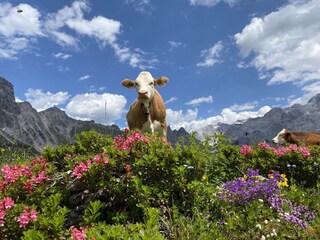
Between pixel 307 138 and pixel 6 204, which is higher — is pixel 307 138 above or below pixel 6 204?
above

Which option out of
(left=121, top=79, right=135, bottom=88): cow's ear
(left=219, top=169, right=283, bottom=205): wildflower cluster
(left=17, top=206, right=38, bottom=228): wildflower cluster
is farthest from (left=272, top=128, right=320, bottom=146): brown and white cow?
(left=17, top=206, right=38, bottom=228): wildflower cluster

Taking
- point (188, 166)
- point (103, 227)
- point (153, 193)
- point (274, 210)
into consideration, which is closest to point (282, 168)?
point (274, 210)

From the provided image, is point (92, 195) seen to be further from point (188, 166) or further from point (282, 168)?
point (282, 168)

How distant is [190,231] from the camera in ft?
17.1

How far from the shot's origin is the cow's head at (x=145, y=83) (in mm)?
13301

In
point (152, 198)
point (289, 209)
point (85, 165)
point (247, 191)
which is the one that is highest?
point (85, 165)

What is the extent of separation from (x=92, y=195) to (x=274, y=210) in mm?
3347

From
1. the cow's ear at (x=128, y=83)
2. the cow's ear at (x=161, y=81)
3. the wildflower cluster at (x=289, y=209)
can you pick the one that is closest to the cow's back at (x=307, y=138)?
the cow's ear at (x=161, y=81)

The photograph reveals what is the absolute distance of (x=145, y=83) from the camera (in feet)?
46.2

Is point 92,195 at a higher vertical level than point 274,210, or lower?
higher

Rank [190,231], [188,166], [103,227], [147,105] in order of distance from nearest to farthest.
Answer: [103,227] → [190,231] → [188,166] → [147,105]

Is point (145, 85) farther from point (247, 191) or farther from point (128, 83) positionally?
point (247, 191)

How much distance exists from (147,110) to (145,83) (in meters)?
1.19

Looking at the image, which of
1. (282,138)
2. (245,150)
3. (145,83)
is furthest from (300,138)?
(245,150)
